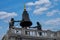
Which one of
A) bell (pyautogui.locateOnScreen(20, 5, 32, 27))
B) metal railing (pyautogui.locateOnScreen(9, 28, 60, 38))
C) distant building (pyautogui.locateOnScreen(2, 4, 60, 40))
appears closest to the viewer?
distant building (pyautogui.locateOnScreen(2, 4, 60, 40))

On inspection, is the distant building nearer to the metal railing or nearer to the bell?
the metal railing

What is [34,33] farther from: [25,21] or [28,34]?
[25,21]

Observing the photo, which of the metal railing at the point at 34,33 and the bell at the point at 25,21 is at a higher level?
the bell at the point at 25,21

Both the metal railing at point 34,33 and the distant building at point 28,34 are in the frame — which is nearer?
the distant building at point 28,34

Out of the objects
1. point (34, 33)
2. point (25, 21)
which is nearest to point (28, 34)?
point (34, 33)

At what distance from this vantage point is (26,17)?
3697 cm

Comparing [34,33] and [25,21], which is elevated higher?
[25,21]

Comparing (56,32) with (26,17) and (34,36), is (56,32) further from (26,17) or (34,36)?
(26,17)

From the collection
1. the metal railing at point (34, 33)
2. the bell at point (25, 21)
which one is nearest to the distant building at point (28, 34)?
the metal railing at point (34, 33)

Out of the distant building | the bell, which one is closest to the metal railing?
the distant building

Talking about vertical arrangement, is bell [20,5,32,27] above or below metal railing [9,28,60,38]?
above

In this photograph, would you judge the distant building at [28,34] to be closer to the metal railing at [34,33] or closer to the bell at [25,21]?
the metal railing at [34,33]

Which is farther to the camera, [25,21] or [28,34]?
[25,21]

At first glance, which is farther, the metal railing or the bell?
the bell
